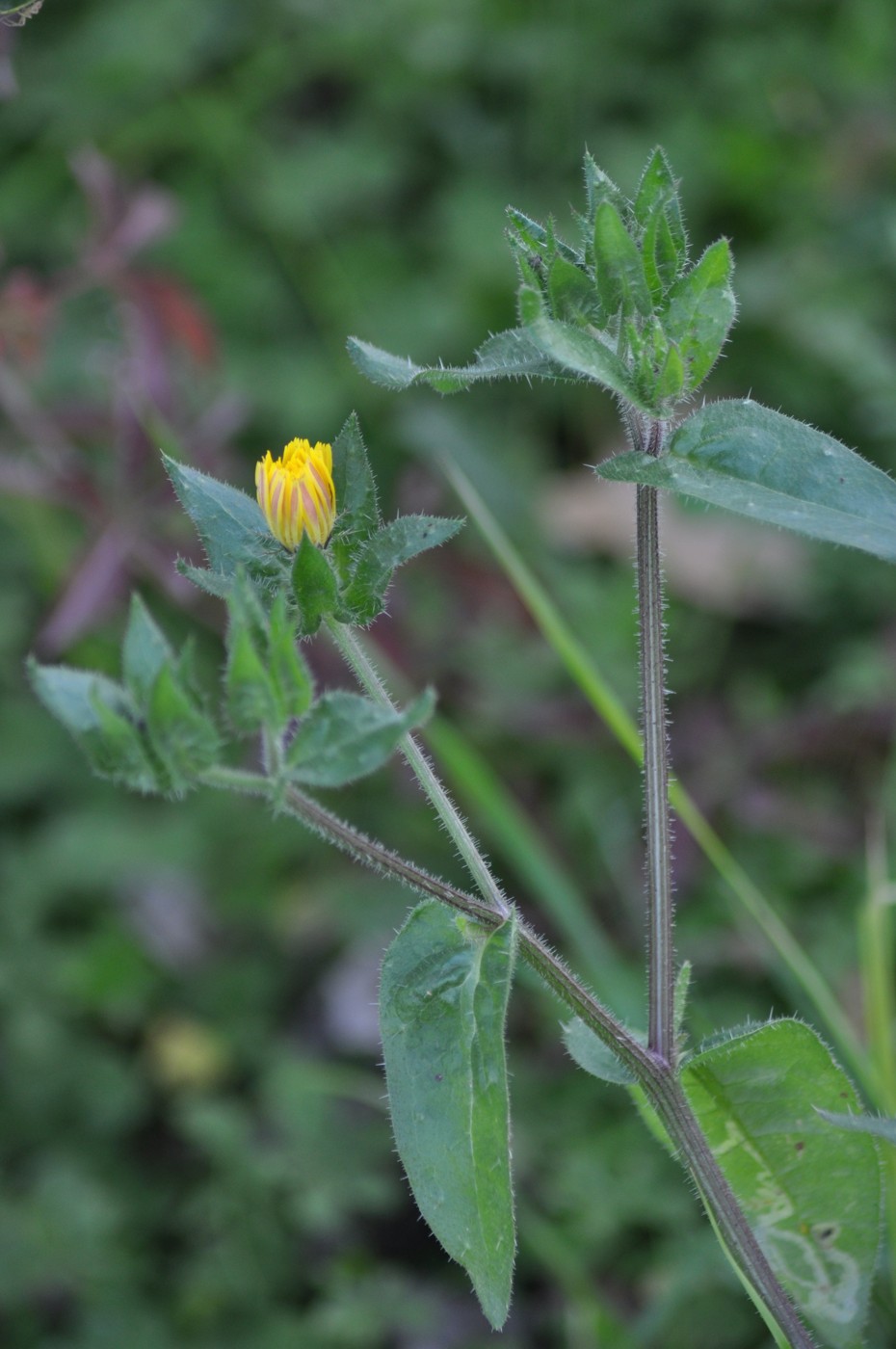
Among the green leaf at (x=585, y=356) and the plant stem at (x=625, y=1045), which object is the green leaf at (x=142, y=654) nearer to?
the plant stem at (x=625, y=1045)

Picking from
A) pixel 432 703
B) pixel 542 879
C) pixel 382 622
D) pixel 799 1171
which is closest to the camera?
pixel 432 703

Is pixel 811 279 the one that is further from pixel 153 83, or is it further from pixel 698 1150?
pixel 698 1150

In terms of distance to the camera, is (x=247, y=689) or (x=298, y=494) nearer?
(x=247, y=689)

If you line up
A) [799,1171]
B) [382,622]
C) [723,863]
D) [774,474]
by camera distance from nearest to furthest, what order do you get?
1. [774,474]
2. [799,1171]
3. [723,863]
4. [382,622]

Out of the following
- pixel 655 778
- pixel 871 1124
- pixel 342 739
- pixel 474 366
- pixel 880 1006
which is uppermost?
pixel 474 366

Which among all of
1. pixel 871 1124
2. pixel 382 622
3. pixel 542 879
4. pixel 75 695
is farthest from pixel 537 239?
pixel 382 622

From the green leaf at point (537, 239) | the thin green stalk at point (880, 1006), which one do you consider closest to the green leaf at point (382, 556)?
the green leaf at point (537, 239)

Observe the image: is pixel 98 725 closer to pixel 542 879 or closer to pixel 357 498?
pixel 357 498
